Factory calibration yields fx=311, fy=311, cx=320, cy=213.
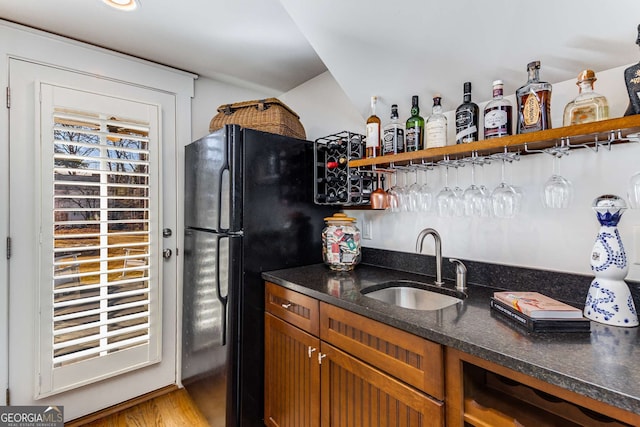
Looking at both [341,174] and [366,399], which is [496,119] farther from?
[366,399]

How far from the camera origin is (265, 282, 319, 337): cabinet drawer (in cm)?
137

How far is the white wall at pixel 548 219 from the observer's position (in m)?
1.08

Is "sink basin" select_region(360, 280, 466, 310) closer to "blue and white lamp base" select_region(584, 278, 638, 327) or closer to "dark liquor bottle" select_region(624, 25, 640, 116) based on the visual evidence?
"blue and white lamp base" select_region(584, 278, 638, 327)

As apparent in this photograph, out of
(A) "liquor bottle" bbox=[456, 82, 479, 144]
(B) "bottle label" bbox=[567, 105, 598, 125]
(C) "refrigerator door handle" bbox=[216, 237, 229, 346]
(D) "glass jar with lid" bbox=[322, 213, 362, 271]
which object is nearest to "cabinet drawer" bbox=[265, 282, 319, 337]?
(C) "refrigerator door handle" bbox=[216, 237, 229, 346]

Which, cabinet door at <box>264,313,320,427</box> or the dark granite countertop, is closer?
the dark granite countertop

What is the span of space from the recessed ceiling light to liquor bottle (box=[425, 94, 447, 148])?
1491 mm

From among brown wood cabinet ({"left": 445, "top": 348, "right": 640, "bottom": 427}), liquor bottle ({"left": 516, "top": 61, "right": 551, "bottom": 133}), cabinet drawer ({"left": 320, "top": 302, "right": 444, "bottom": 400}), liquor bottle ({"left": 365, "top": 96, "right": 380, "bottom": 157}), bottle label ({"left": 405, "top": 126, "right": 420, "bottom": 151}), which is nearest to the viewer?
brown wood cabinet ({"left": 445, "top": 348, "right": 640, "bottom": 427})

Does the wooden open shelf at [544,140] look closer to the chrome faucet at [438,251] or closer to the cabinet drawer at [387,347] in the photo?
the chrome faucet at [438,251]

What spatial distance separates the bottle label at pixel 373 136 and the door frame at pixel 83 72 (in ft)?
4.64

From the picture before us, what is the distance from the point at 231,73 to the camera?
229 cm

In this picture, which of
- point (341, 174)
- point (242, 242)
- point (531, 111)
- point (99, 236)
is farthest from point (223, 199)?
point (531, 111)

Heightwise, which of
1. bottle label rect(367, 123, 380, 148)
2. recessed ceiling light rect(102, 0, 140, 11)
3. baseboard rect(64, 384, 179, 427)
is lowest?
baseboard rect(64, 384, 179, 427)

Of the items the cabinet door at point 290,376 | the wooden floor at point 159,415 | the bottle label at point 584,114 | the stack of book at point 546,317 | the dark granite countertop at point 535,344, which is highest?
the bottle label at point 584,114

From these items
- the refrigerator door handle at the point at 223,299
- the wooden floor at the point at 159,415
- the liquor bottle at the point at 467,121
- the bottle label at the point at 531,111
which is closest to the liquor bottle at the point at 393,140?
the liquor bottle at the point at 467,121
